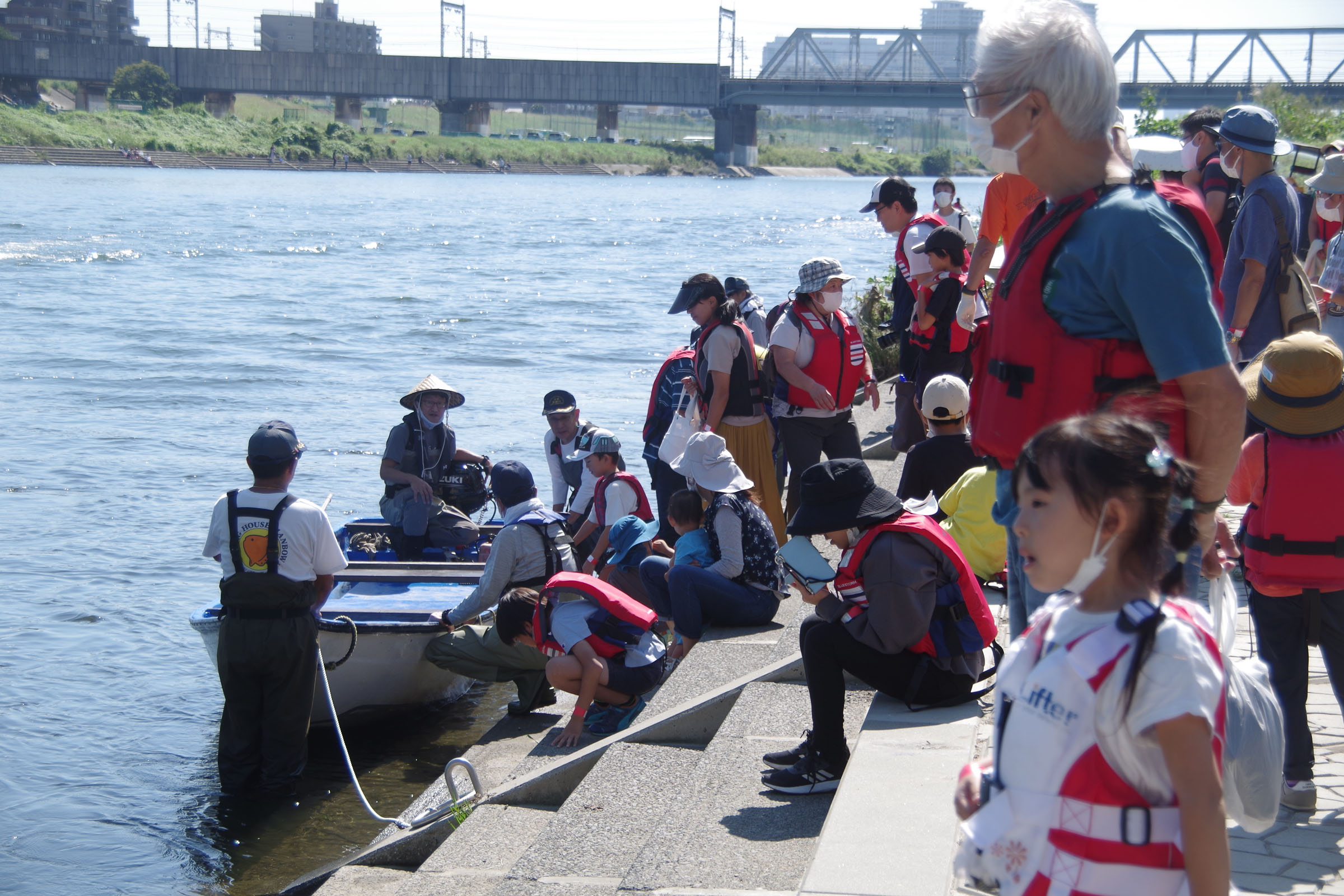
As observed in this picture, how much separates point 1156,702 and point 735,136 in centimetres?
12427

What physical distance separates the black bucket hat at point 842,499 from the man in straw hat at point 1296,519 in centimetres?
108

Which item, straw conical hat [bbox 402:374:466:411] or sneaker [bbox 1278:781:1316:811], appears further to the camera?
straw conical hat [bbox 402:374:466:411]

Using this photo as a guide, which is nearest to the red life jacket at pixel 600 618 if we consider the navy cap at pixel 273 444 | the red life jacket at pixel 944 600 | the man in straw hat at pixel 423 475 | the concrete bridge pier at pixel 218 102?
the navy cap at pixel 273 444

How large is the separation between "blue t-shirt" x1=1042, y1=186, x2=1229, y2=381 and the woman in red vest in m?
1.95

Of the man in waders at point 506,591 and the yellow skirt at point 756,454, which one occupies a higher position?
the yellow skirt at point 756,454

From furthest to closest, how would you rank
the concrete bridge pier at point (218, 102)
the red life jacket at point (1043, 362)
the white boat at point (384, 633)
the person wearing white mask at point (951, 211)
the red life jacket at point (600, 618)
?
the concrete bridge pier at point (218, 102) < the person wearing white mask at point (951, 211) < the white boat at point (384, 633) < the red life jacket at point (600, 618) < the red life jacket at point (1043, 362)

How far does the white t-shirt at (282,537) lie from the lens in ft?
20.7

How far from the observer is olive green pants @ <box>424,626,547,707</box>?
737 cm

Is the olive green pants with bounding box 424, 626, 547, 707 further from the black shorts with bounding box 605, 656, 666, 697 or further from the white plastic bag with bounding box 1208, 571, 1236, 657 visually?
the white plastic bag with bounding box 1208, 571, 1236, 657

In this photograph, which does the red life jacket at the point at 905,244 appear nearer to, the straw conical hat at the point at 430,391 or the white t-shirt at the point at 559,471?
the white t-shirt at the point at 559,471

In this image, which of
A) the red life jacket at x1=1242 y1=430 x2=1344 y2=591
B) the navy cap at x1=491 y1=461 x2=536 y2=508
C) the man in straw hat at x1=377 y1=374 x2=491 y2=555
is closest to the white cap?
the red life jacket at x1=1242 y1=430 x2=1344 y2=591

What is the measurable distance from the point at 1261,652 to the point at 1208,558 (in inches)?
62.7

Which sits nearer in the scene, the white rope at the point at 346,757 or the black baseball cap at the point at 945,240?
the white rope at the point at 346,757

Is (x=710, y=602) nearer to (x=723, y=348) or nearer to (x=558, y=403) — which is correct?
(x=723, y=348)
